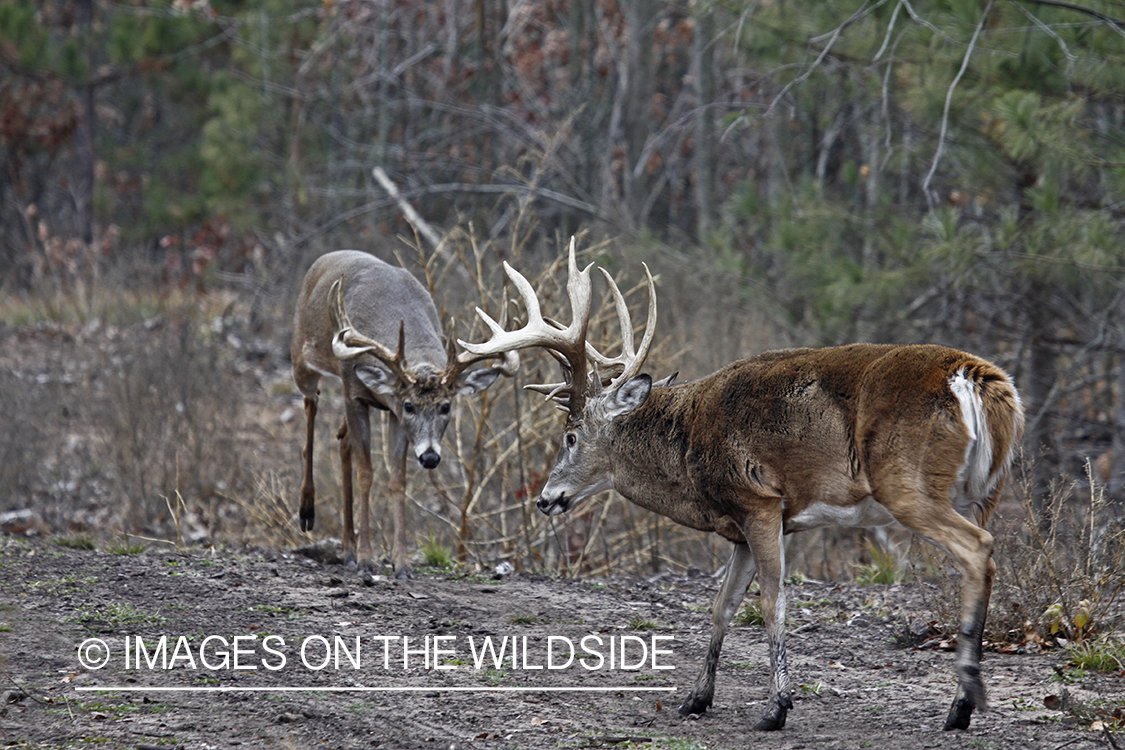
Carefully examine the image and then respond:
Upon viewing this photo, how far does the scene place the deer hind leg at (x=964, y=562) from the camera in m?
5.14

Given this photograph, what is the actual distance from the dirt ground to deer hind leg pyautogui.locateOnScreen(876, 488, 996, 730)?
0.20 m

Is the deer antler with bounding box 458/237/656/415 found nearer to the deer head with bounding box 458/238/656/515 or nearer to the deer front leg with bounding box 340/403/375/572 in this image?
the deer head with bounding box 458/238/656/515

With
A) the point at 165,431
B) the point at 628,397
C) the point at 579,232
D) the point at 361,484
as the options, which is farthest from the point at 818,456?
the point at 165,431

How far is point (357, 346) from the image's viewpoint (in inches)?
338

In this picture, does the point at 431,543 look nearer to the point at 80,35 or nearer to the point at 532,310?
the point at 532,310

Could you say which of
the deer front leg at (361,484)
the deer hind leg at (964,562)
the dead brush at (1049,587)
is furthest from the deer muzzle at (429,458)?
the deer hind leg at (964,562)

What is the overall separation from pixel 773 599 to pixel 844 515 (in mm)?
497

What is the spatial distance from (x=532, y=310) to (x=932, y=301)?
10315mm

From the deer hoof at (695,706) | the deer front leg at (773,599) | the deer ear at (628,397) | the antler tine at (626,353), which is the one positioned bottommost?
the deer hoof at (695,706)

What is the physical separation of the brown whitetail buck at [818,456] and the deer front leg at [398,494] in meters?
2.59

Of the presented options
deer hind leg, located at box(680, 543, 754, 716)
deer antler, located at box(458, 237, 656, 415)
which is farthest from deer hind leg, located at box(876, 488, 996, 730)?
deer antler, located at box(458, 237, 656, 415)

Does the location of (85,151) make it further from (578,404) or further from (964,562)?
(964,562)

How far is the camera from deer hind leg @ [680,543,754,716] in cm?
575

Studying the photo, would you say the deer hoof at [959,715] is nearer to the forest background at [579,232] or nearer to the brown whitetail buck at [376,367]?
the forest background at [579,232]
